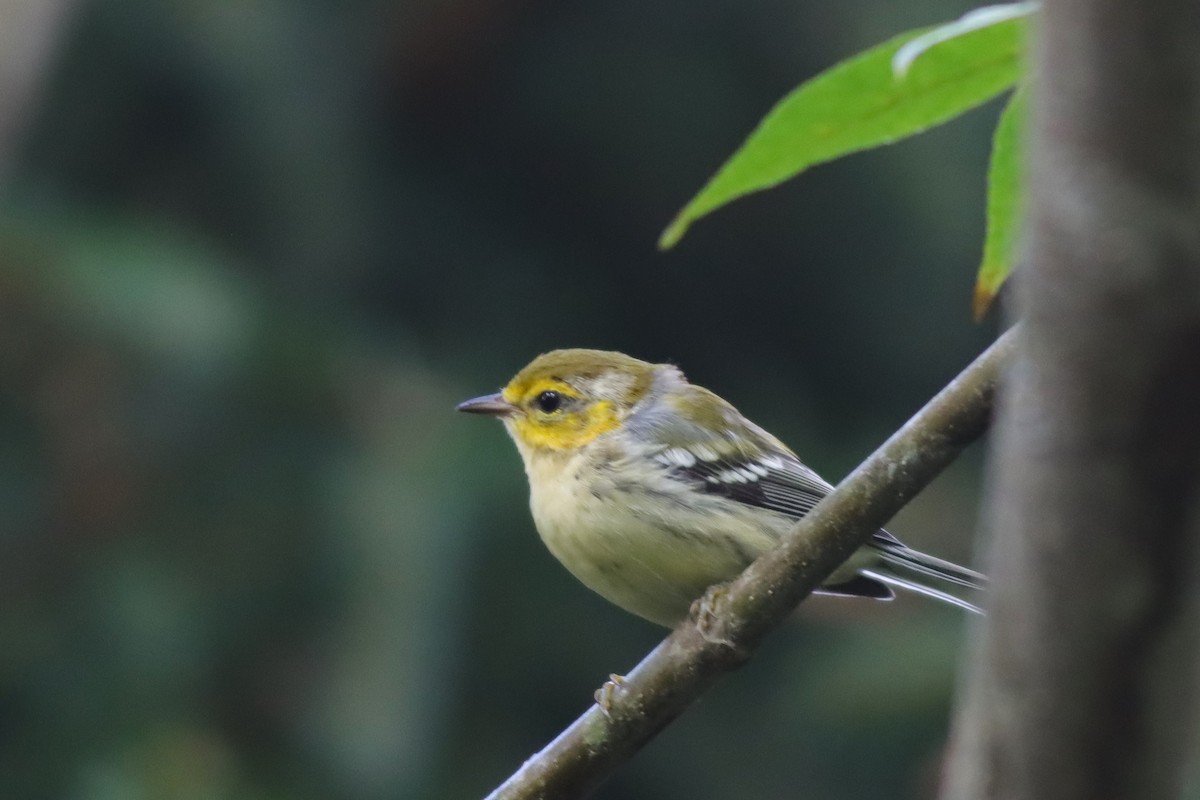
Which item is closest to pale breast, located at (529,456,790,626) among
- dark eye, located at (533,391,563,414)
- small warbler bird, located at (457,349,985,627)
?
small warbler bird, located at (457,349,985,627)

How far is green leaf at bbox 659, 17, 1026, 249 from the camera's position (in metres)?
1.37

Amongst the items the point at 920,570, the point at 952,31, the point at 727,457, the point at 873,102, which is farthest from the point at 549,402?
the point at 952,31

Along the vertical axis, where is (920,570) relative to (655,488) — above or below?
above

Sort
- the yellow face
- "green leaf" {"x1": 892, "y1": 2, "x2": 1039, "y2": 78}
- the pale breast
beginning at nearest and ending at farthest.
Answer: "green leaf" {"x1": 892, "y1": 2, "x2": 1039, "y2": 78}, the pale breast, the yellow face

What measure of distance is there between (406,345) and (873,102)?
5607 millimetres

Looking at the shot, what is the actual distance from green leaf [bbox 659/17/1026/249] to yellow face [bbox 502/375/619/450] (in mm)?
2036

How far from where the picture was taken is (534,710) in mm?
6598

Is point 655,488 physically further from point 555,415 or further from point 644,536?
point 555,415

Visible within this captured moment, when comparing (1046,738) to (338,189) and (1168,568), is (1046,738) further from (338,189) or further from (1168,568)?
(338,189)

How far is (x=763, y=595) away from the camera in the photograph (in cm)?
188

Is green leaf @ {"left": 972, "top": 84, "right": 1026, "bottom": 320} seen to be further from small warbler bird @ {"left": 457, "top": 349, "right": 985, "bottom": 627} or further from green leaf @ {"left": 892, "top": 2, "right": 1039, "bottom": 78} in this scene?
small warbler bird @ {"left": 457, "top": 349, "right": 985, "bottom": 627}

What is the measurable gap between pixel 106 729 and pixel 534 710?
6.78 ft

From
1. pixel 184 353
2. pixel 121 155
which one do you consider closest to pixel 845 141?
pixel 184 353

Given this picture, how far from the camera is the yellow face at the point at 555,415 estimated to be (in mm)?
3578
